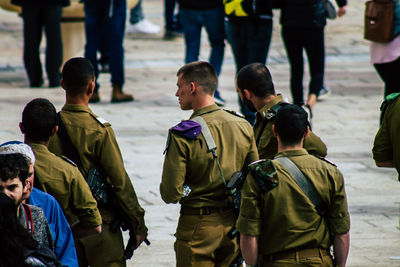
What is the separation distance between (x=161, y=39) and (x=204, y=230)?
1152 centimetres

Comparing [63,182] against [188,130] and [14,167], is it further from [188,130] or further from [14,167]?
[188,130]

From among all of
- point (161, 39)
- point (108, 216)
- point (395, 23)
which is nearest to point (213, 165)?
point (108, 216)

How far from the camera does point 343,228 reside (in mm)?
4453

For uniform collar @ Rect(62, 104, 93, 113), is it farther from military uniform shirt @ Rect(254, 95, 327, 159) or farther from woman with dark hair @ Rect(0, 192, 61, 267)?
woman with dark hair @ Rect(0, 192, 61, 267)

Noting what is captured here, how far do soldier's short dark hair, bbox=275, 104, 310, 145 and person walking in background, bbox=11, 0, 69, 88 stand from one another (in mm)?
7964

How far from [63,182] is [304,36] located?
18.9 feet

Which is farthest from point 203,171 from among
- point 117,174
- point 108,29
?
point 108,29

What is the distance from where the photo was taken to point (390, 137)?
554 cm

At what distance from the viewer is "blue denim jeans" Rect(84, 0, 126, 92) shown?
35.7 ft

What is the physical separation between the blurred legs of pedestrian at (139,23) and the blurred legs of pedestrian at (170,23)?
0.75 meters

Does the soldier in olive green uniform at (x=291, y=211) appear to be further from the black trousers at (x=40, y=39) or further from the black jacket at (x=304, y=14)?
the black trousers at (x=40, y=39)

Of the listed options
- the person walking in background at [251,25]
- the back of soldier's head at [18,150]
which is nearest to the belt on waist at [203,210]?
the back of soldier's head at [18,150]

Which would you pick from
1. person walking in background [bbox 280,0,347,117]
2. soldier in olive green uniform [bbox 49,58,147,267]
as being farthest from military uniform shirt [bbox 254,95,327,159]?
person walking in background [bbox 280,0,347,117]

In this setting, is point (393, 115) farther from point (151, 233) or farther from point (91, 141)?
point (151, 233)
